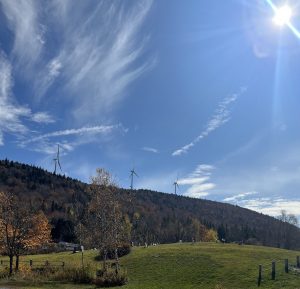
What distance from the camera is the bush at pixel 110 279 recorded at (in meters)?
48.0

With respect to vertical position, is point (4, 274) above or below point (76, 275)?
below

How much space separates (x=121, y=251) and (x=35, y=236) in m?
15.9

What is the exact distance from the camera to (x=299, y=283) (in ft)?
149

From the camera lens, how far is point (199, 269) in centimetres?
6238

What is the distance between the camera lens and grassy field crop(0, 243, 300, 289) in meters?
47.7

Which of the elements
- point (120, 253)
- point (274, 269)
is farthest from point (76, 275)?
point (120, 253)

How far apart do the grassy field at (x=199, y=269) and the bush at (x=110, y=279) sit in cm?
120

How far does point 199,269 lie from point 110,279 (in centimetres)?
1797

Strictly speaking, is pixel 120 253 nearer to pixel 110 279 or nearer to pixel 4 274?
pixel 4 274

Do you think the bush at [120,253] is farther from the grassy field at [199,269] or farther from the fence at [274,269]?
the fence at [274,269]

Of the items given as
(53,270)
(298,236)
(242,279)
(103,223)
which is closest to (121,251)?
(103,223)

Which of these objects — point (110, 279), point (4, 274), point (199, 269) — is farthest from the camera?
point (199, 269)

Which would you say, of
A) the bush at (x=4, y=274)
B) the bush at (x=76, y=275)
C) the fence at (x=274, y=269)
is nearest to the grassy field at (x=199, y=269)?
the fence at (x=274, y=269)

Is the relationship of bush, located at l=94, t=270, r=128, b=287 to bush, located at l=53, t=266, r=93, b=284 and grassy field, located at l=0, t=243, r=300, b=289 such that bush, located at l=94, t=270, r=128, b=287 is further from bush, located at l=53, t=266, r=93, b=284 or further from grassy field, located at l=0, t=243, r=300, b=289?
bush, located at l=53, t=266, r=93, b=284
